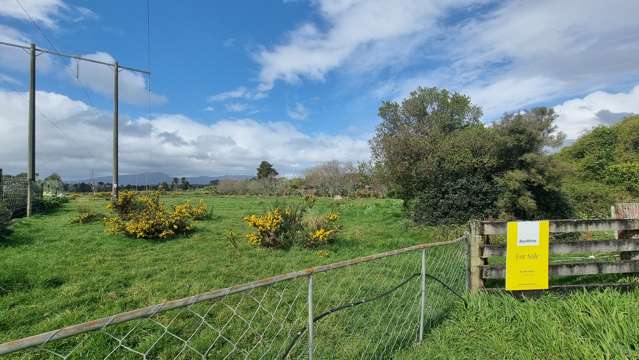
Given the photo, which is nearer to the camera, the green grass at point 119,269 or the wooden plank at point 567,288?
the green grass at point 119,269

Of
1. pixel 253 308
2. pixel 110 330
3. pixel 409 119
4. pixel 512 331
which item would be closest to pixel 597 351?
pixel 512 331

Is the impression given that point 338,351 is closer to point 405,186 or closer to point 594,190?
point 405,186

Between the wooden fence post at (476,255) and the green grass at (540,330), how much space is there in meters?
0.17

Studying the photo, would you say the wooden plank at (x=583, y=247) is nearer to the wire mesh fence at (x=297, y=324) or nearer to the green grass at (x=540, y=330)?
the wire mesh fence at (x=297, y=324)

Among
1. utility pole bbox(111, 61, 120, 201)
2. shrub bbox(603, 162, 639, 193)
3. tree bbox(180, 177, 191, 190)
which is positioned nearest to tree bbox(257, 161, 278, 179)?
tree bbox(180, 177, 191, 190)

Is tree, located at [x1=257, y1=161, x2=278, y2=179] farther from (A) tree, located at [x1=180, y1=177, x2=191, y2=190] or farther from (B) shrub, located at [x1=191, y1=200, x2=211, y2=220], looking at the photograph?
(B) shrub, located at [x1=191, y1=200, x2=211, y2=220]

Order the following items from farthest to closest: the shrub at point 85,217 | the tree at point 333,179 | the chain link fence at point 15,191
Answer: the tree at point 333,179 < the chain link fence at point 15,191 < the shrub at point 85,217

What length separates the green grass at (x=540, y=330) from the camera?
283 centimetres

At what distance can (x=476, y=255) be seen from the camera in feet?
13.4

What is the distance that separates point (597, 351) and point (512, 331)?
0.70m

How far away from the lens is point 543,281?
4094 millimetres

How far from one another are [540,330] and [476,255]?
1.07 meters

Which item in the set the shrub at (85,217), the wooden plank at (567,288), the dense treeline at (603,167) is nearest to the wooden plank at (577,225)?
the wooden plank at (567,288)

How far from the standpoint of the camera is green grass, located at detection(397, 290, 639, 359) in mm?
2826
